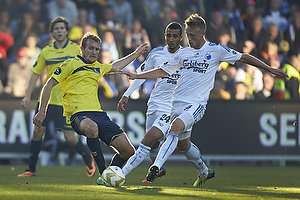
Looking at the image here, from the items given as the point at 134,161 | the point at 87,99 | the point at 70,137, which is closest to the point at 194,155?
the point at 134,161

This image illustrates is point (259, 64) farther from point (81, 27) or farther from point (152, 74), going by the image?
point (81, 27)

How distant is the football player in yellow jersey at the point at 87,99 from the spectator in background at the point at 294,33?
335 inches

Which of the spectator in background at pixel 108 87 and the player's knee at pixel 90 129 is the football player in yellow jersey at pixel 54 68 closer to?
the player's knee at pixel 90 129

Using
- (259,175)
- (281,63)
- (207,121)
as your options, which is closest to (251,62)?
(259,175)

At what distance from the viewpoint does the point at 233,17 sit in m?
15.3

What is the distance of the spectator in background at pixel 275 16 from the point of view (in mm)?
15383

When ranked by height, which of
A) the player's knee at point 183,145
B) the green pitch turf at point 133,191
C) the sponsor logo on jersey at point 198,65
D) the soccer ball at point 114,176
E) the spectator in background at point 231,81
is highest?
the sponsor logo on jersey at point 198,65

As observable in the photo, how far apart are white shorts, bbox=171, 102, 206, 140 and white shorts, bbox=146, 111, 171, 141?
1.42 feet

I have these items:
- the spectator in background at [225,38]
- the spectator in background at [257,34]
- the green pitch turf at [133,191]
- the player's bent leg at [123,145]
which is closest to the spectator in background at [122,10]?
the spectator in background at [225,38]

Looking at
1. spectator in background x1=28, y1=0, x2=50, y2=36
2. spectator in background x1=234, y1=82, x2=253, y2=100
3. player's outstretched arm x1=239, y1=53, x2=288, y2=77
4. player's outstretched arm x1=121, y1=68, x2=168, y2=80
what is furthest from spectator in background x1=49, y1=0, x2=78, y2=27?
player's outstretched arm x1=239, y1=53, x2=288, y2=77

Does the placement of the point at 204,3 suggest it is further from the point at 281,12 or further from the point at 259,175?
the point at 259,175

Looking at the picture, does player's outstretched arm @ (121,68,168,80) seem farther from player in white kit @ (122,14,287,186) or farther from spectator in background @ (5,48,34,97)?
spectator in background @ (5,48,34,97)

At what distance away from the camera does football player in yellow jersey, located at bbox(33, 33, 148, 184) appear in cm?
703

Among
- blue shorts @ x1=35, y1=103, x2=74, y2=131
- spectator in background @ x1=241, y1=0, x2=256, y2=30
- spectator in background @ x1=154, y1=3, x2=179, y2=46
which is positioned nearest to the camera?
blue shorts @ x1=35, y1=103, x2=74, y2=131
